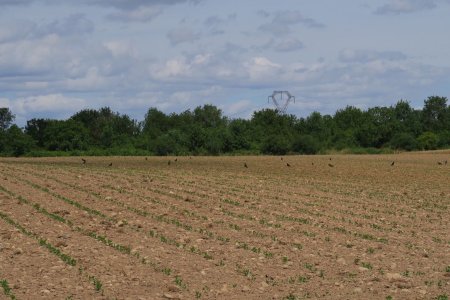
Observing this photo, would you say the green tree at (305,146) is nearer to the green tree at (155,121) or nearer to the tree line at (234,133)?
the tree line at (234,133)

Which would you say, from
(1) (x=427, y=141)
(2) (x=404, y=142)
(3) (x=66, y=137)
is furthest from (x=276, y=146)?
(3) (x=66, y=137)

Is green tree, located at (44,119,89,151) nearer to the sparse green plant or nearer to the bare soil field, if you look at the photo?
the bare soil field

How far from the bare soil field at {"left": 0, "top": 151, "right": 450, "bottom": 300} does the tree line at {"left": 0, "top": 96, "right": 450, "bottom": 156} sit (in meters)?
60.1

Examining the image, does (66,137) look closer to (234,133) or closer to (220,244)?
(234,133)

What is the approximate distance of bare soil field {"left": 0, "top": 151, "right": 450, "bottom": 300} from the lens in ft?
36.0

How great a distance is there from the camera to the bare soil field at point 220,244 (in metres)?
11.0

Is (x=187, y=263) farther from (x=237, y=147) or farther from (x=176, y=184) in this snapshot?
(x=237, y=147)

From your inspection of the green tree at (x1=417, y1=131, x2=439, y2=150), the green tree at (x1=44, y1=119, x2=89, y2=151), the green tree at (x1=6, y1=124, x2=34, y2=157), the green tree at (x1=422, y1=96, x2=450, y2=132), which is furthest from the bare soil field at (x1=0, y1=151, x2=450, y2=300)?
the green tree at (x1=422, y1=96, x2=450, y2=132)

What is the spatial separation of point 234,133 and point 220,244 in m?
75.8

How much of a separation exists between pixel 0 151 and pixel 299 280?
85084mm

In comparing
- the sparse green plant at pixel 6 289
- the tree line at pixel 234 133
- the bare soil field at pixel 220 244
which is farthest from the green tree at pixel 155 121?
the sparse green plant at pixel 6 289

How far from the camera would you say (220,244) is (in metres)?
14.6

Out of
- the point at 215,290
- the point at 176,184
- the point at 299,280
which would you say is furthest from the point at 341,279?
the point at 176,184

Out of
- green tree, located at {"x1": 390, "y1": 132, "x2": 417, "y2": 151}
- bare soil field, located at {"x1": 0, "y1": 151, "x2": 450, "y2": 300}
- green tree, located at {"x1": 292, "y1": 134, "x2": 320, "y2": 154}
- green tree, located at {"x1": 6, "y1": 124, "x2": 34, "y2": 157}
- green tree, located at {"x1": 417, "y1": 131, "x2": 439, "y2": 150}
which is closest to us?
bare soil field, located at {"x1": 0, "y1": 151, "x2": 450, "y2": 300}
